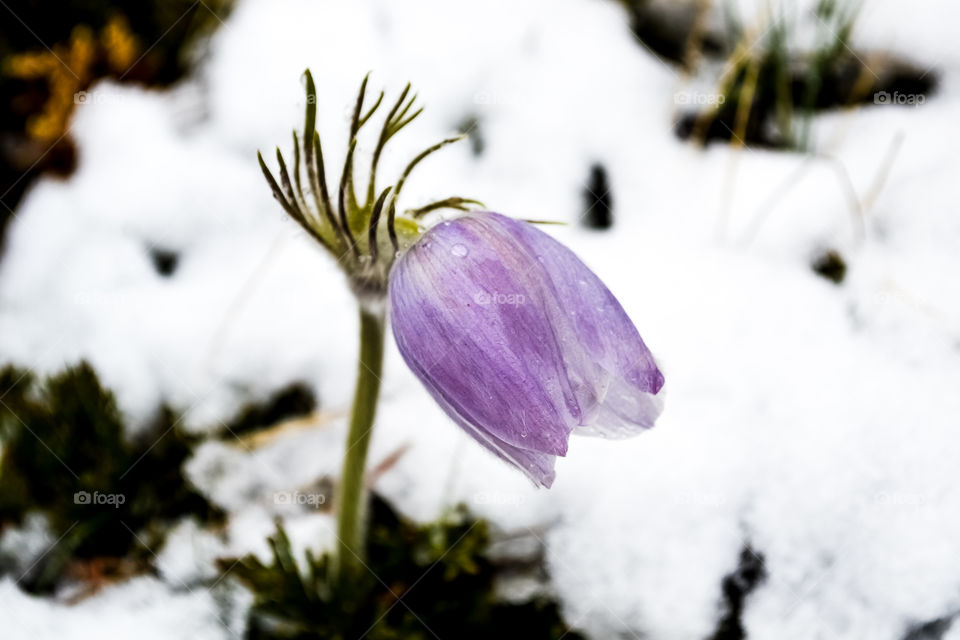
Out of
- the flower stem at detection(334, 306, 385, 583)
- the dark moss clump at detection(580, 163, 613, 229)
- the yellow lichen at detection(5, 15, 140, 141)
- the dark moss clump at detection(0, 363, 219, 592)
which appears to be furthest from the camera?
the yellow lichen at detection(5, 15, 140, 141)

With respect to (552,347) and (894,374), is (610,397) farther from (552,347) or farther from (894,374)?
(894,374)

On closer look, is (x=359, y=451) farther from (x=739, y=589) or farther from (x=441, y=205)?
(x=739, y=589)

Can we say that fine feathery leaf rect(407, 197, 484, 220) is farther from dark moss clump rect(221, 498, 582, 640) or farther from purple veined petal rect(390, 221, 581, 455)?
dark moss clump rect(221, 498, 582, 640)

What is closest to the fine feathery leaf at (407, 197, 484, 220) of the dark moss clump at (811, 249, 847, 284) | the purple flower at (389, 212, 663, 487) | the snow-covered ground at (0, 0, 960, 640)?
the purple flower at (389, 212, 663, 487)

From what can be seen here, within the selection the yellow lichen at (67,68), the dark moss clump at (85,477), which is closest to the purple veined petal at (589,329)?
the dark moss clump at (85,477)

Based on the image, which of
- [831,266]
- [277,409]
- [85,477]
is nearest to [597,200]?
[831,266]

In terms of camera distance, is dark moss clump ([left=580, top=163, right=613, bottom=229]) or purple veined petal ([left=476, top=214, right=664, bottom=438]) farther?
dark moss clump ([left=580, top=163, right=613, bottom=229])

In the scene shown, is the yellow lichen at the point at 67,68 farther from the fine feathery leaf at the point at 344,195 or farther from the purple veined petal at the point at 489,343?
the purple veined petal at the point at 489,343
